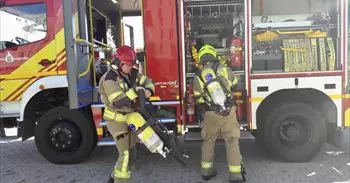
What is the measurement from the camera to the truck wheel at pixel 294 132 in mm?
5395

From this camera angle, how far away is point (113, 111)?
14.0 ft

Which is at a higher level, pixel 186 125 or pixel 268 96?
pixel 268 96

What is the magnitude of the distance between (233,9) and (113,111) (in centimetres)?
243

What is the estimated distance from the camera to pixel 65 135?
5754 mm

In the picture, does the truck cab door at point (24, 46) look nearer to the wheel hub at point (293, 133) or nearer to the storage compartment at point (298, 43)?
the storage compartment at point (298, 43)

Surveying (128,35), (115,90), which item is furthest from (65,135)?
(128,35)

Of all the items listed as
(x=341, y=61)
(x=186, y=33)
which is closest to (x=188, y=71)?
(x=186, y=33)

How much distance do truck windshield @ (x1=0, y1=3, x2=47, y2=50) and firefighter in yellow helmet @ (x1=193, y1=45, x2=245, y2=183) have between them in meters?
2.39

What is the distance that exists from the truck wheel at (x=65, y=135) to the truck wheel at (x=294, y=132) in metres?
2.55

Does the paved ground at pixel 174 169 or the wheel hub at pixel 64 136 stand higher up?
the wheel hub at pixel 64 136

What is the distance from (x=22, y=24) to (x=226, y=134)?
3.27 metres

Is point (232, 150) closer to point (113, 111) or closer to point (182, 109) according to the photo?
point (182, 109)

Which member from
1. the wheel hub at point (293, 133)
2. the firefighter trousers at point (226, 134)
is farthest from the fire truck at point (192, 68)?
the firefighter trousers at point (226, 134)

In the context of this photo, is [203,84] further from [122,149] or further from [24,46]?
[24,46]
